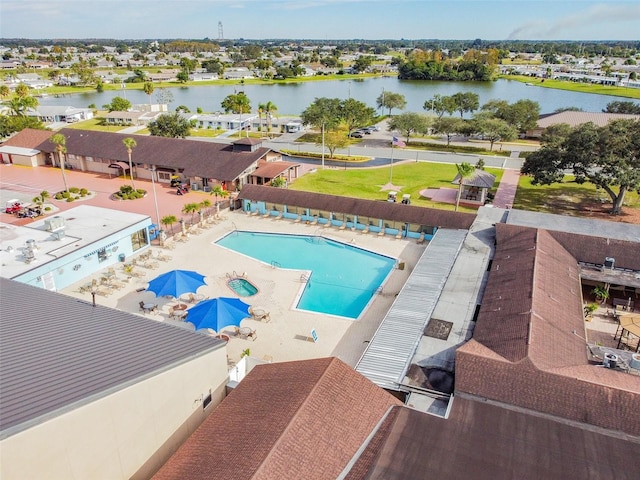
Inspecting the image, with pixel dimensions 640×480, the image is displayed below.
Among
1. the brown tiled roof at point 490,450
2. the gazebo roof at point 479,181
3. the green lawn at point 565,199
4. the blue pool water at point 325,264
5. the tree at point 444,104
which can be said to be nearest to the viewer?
the brown tiled roof at point 490,450

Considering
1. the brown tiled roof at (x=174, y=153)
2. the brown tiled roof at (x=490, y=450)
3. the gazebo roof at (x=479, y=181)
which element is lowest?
the brown tiled roof at (x=490, y=450)

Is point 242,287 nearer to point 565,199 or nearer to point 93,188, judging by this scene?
point 93,188

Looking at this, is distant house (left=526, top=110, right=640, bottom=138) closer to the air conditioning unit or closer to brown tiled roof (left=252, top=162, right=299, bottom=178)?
brown tiled roof (left=252, top=162, right=299, bottom=178)

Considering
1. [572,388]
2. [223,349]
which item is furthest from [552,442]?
[223,349]

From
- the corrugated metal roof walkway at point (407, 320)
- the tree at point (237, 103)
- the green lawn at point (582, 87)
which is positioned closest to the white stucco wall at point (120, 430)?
the corrugated metal roof walkway at point (407, 320)

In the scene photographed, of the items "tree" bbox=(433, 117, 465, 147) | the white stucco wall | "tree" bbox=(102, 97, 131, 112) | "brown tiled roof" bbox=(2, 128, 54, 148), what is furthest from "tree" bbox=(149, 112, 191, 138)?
the white stucco wall

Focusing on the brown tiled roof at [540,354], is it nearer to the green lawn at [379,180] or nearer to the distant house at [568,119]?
the green lawn at [379,180]

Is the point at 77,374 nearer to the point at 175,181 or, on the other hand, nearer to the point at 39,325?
the point at 39,325
